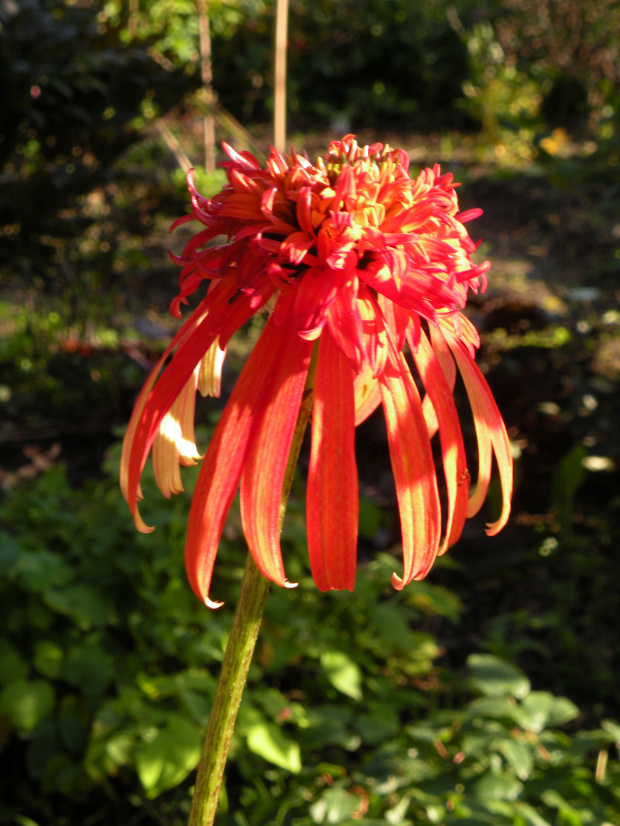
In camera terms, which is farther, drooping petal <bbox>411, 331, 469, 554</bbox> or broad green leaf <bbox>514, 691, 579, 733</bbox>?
broad green leaf <bbox>514, 691, 579, 733</bbox>

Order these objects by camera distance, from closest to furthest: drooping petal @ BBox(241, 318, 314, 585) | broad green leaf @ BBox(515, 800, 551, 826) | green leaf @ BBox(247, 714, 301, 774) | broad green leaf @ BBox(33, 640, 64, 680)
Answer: drooping petal @ BBox(241, 318, 314, 585)
broad green leaf @ BBox(515, 800, 551, 826)
green leaf @ BBox(247, 714, 301, 774)
broad green leaf @ BBox(33, 640, 64, 680)

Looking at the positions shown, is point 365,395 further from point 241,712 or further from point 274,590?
point 274,590

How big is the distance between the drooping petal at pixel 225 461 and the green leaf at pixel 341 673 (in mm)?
1036

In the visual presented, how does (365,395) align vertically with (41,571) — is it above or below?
above

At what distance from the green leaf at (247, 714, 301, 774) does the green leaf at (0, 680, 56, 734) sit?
1.38 ft

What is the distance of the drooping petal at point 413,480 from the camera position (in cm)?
56

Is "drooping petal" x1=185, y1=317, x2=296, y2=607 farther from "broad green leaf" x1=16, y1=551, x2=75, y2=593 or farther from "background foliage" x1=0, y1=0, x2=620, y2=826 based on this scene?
"broad green leaf" x1=16, y1=551, x2=75, y2=593

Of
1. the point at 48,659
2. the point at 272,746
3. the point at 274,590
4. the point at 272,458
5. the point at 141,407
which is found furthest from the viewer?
the point at 274,590

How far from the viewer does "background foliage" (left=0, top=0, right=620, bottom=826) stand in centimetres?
138

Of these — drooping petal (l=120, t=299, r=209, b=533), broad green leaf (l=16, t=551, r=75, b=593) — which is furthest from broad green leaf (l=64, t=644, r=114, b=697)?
drooping petal (l=120, t=299, r=209, b=533)

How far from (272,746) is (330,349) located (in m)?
0.99

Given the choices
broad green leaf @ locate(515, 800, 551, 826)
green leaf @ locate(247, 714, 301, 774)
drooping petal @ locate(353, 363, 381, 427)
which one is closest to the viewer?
drooping petal @ locate(353, 363, 381, 427)

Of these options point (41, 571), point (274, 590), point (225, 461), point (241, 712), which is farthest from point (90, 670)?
point (225, 461)

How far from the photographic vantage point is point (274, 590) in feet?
5.90
